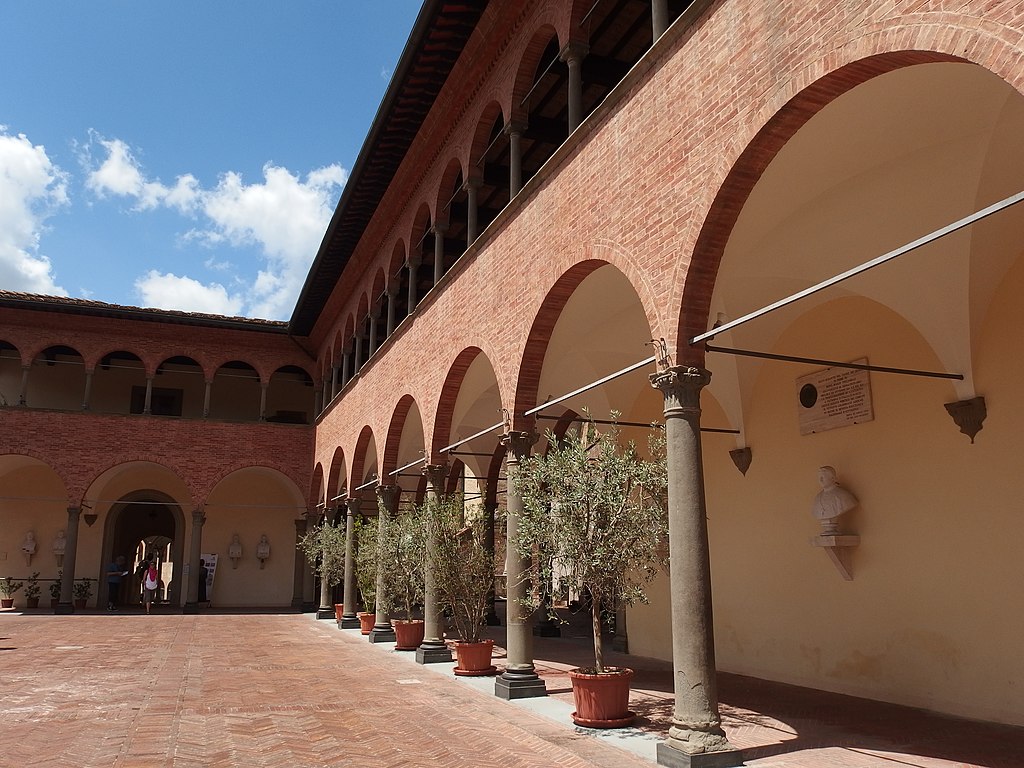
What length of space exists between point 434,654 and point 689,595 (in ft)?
21.3

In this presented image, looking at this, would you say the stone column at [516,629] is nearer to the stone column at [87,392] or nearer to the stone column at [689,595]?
the stone column at [689,595]

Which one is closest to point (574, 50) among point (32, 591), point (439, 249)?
point (439, 249)

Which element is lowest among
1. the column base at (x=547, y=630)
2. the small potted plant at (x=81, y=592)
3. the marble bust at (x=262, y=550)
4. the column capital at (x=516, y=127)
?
the column base at (x=547, y=630)

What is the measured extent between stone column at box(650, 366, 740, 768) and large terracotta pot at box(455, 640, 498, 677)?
4676 mm

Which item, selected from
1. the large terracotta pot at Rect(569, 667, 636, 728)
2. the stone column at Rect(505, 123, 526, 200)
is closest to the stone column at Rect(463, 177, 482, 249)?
the stone column at Rect(505, 123, 526, 200)

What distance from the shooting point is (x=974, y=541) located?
7.72 meters

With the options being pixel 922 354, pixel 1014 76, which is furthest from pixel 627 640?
pixel 1014 76

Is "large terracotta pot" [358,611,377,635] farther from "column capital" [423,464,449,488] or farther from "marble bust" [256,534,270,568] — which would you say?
"marble bust" [256,534,270,568]

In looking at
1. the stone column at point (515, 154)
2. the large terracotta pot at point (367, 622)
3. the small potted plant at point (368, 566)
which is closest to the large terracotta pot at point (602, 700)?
the stone column at point (515, 154)

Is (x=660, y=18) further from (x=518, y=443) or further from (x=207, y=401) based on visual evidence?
(x=207, y=401)

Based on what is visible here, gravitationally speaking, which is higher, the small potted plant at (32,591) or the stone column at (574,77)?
the stone column at (574,77)

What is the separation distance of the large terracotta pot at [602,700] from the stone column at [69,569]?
60.7 feet

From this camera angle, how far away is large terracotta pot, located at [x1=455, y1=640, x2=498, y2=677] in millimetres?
10391

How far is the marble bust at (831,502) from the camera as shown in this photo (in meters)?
9.05
